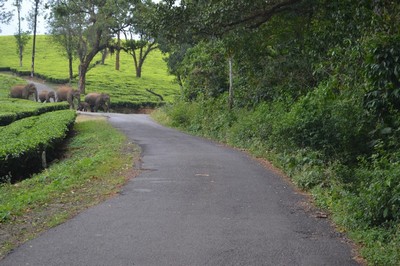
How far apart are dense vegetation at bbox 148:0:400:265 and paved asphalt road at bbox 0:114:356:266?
2.05 feet

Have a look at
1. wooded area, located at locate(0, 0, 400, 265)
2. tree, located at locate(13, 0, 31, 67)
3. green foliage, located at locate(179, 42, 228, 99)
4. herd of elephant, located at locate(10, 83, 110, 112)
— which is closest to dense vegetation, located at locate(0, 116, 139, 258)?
wooded area, located at locate(0, 0, 400, 265)

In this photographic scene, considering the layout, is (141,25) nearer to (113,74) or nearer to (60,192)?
(60,192)

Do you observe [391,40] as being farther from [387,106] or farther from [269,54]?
[269,54]

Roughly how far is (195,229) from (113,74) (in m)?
66.1

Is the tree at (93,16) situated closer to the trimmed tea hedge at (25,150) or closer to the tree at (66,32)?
the tree at (66,32)

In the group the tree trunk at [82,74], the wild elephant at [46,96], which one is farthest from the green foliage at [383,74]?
the tree trunk at [82,74]

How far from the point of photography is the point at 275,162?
46.5 ft

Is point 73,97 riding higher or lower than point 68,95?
lower

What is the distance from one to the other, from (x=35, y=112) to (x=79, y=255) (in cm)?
2430

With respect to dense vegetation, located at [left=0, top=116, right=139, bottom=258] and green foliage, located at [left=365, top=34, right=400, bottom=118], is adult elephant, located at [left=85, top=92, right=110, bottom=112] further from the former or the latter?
green foliage, located at [left=365, top=34, right=400, bottom=118]

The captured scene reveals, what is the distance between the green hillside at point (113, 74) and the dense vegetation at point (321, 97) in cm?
2632

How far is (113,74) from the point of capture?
7181 cm

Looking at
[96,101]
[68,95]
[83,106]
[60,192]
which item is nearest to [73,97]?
[68,95]

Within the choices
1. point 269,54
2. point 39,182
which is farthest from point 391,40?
point 269,54
